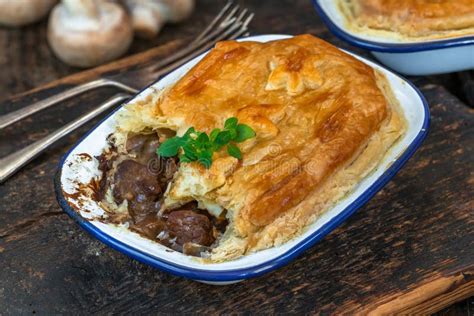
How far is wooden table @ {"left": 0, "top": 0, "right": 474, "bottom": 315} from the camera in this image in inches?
108

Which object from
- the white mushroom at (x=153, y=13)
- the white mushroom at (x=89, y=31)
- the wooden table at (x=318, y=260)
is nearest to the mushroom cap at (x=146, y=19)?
the white mushroom at (x=153, y=13)

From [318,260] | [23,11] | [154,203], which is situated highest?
[154,203]

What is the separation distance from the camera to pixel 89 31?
4.14m

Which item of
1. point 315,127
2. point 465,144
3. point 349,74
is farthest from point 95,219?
point 465,144

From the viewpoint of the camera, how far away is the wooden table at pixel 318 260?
8.99ft

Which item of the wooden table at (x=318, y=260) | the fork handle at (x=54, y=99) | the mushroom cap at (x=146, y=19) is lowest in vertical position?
the wooden table at (x=318, y=260)

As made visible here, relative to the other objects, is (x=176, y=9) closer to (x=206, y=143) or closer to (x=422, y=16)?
(x=422, y=16)

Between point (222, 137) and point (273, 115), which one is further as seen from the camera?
point (273, 115)

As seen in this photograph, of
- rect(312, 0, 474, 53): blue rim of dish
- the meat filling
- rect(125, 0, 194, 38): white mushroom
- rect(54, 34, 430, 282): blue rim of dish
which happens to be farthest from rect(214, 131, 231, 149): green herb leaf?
rect(125, 0, 194, 38): white mushroom

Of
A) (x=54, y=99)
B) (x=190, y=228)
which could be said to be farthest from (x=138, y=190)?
(x=54, y=99)

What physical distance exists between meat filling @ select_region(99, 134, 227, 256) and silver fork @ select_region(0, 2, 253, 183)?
67 cm

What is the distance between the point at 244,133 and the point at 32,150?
4.17ft

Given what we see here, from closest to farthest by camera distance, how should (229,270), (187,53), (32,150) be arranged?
(229,270)
(32,150)
(187,53)

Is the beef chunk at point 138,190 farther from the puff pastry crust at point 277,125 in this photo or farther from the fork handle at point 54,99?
the fork handle at point 54,99
